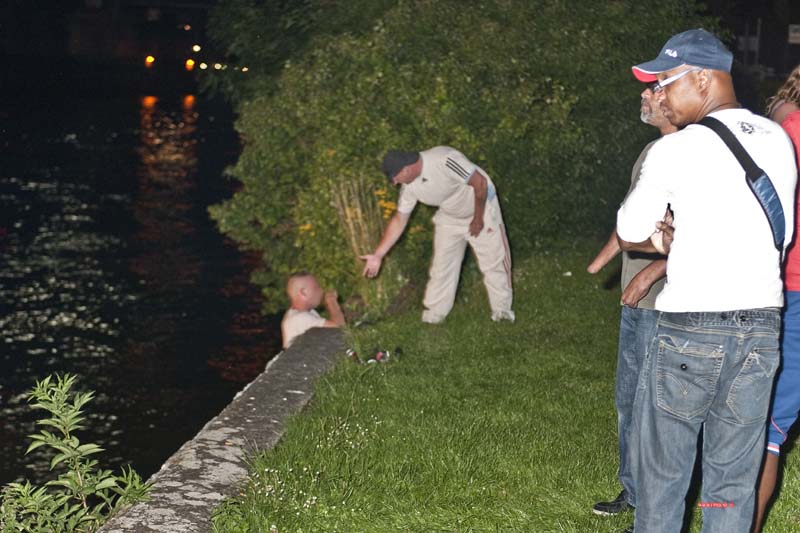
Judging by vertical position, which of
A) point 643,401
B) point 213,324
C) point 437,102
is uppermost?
point 437,102

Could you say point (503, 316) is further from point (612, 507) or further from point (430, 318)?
point (612, 507)

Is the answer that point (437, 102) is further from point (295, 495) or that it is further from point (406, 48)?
point (295, 495)

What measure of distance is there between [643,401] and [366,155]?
24.5 feet

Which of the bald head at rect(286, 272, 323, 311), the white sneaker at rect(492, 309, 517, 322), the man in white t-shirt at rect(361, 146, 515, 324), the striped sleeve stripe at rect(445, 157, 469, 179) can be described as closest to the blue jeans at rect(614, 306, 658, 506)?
the man in white t-shirt at rect(361, 146, 515, 324)

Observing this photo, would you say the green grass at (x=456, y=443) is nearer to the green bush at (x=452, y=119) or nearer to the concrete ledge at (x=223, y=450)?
the concrete ledge at (x=223, y=450)

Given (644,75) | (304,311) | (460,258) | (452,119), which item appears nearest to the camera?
(644,75)

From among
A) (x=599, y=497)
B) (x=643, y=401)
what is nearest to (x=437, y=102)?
(x=599, y=497)

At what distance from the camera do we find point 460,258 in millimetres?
10227

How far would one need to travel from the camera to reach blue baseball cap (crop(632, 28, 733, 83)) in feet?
13.1

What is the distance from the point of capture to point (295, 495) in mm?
5570

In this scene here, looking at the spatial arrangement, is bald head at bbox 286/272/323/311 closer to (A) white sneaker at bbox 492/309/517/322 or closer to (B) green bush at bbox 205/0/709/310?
(B) green bush at bbox 205/0/709/310

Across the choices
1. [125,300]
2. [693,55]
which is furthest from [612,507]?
[125,300]

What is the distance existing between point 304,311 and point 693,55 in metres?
7.00

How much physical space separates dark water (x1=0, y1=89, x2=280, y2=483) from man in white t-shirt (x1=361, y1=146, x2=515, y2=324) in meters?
3.20
